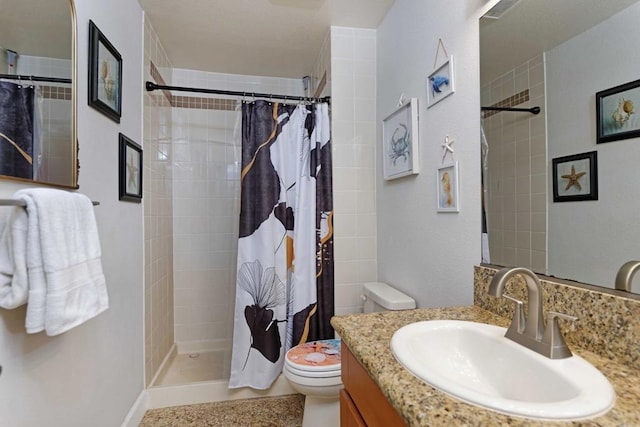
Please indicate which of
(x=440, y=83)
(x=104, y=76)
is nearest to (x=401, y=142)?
(x=440, y=83)

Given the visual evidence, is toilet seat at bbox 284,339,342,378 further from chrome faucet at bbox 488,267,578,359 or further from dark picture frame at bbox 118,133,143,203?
dark picture frame at bbox 118,133,143,203

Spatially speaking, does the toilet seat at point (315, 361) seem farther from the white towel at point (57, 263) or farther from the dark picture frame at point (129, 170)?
the dark picture frame at point (129, 170)

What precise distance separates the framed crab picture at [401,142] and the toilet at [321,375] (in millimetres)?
658

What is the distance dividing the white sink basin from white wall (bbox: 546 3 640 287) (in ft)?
0.85

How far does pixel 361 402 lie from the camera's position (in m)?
0.81

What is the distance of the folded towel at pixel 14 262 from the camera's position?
771 mm

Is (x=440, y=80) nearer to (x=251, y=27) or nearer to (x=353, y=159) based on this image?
(x=353, y=159)

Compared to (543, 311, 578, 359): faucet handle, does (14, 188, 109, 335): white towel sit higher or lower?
higher

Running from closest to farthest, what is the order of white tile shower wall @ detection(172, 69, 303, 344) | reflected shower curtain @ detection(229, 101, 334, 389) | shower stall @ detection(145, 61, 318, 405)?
reflected shower curtain @ detection(229, 101, 334, 389) → shower stall @ detection(145, 61, 318, 405) → white tile shower wall @ detection(172, 69, 303, 344)

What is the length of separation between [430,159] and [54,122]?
1442 millimetres

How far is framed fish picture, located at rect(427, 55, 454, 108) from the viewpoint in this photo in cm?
125

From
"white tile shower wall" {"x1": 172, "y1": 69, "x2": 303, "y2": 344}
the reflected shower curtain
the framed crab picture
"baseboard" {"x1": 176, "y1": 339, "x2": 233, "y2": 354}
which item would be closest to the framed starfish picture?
the framed crab picture

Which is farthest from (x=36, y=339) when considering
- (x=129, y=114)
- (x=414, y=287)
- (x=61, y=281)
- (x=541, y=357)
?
(x=414, y=287)

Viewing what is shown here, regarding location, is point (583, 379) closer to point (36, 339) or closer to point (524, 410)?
point (524, 410)
